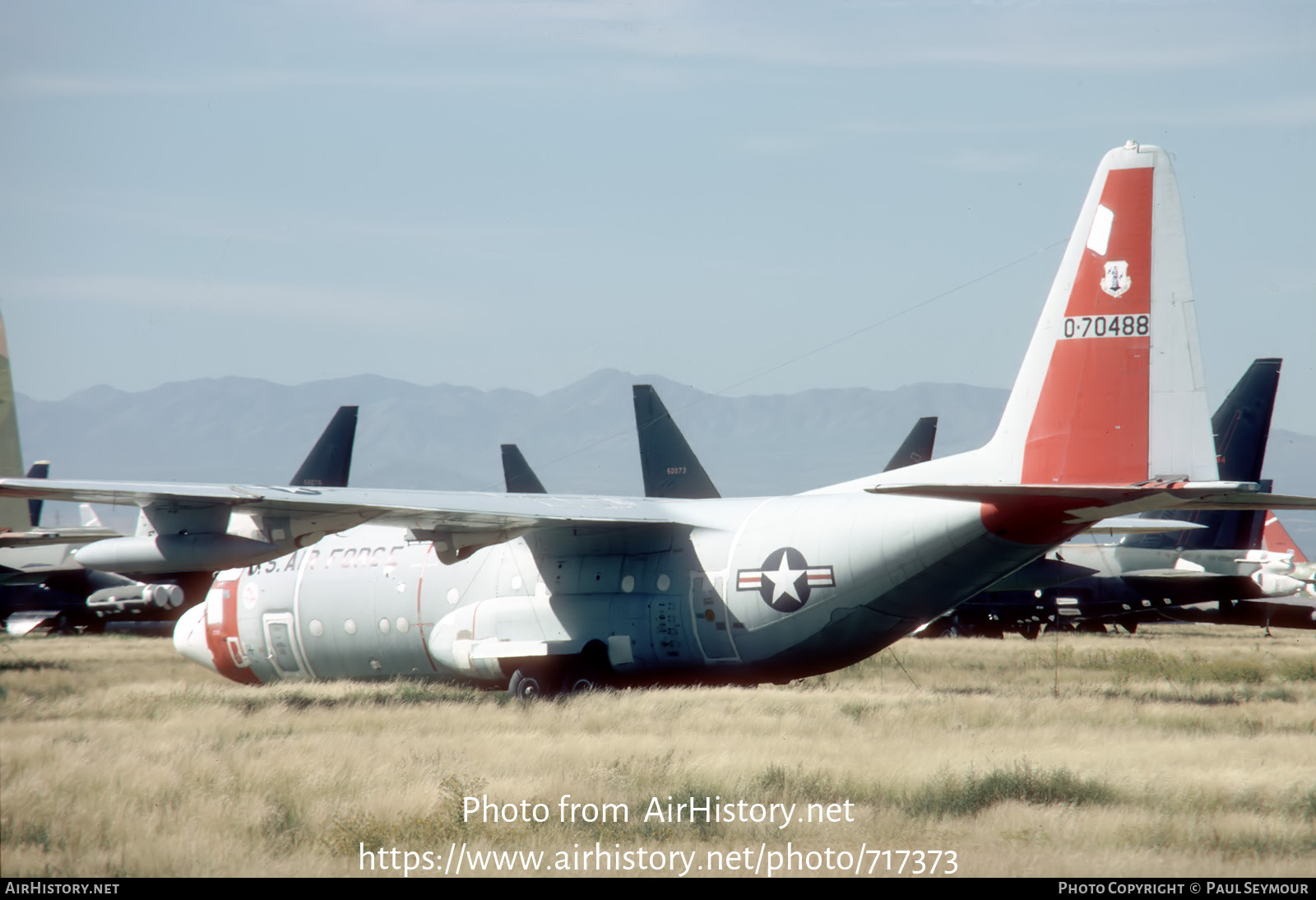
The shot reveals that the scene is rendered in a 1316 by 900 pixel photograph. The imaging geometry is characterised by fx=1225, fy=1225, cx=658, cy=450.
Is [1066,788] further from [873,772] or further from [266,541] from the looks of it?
[266,541]

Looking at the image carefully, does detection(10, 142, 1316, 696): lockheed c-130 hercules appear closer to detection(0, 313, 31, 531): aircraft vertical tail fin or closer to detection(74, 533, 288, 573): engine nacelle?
detection(74, 533, 288, 573): engine nacelle

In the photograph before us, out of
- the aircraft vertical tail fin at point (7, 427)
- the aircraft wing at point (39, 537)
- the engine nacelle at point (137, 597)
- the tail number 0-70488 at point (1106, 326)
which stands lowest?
the engine nacelle at point (137, 597)

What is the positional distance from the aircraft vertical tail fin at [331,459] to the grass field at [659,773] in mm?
11959

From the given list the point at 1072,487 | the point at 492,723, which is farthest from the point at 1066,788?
the point at 492,723

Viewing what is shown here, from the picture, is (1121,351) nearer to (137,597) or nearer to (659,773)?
(659,773)

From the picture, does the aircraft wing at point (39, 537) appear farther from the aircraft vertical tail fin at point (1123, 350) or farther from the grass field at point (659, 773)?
the aircraft vertical tail fin at point (1123, 350)

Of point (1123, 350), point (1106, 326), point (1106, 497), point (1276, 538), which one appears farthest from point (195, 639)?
point (1276, 538)

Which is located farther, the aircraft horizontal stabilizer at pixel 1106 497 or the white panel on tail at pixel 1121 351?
the white panel on tail at pixel 1121 351

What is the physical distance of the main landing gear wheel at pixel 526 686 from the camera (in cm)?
1884

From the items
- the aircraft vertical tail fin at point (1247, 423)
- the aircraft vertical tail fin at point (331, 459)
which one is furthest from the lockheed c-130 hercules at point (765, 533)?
the aircraft vertical tail fin at point (1247, 423)

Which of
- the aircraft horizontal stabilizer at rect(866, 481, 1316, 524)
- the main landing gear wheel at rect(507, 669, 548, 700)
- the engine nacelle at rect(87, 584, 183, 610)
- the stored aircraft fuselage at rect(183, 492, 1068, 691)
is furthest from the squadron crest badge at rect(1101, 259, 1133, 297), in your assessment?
the engine nacelle at rect(87, 584, 183, 610)

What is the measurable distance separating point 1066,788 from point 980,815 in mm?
1384

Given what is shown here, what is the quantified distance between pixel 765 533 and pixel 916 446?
15016mm

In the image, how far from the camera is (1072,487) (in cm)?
1427
